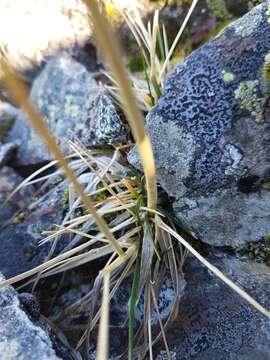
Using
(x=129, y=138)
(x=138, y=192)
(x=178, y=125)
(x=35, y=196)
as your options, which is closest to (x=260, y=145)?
(x=178, y=125)

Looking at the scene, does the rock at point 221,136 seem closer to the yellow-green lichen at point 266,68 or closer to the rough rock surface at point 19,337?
the yellow-green lichen at point 266,68

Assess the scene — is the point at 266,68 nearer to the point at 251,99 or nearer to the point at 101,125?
the point at 251,99

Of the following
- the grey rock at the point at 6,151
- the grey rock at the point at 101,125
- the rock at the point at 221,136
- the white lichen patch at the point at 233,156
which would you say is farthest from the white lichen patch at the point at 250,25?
the grey rock at the point at 6,151

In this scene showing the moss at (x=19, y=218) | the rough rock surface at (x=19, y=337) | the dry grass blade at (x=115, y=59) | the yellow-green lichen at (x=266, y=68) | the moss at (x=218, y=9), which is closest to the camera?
the dry grass blade at (x=115, y=59)

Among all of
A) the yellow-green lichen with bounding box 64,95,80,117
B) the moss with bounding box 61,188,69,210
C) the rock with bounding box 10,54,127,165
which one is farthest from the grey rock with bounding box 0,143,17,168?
the moss with bounding box 61,188,69,210

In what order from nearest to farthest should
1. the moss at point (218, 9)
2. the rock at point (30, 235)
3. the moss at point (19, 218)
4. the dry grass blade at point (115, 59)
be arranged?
the dry grass blade at point (115, 59) < the rock at point (30, 235) < the moss at point (19, 218) < the moss at point (218, 9)

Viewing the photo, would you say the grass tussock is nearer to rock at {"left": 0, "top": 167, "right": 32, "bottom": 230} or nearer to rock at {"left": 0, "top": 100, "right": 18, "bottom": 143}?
rock at {"left": 0, "top": 167, "right": 32, "bottom": 230}

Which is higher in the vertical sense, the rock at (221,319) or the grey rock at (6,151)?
the grey rock at (6,151)

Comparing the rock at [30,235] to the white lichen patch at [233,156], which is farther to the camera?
the rock at [30,235]

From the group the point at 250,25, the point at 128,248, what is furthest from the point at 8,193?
the point at 250,25
